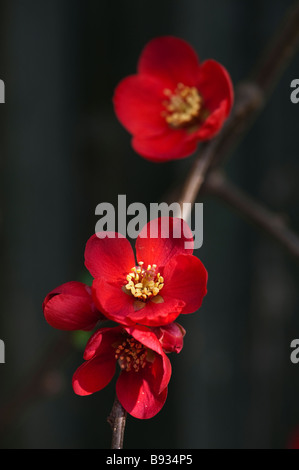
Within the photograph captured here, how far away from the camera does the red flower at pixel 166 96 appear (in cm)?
73

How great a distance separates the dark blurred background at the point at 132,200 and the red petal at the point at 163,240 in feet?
1.86

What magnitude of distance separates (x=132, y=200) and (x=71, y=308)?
672 millimetres

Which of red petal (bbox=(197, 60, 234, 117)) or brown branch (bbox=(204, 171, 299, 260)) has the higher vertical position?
red petal (bbox=(197, 60, 234, 117))

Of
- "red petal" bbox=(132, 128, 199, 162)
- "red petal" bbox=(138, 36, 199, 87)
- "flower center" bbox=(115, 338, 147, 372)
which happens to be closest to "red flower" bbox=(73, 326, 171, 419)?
"flower center" bbox=(115, 338, 147, 372)

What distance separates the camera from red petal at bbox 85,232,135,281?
51cm

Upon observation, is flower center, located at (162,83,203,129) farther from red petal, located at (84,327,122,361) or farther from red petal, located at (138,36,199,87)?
red petal, located at (84,327,122,361)

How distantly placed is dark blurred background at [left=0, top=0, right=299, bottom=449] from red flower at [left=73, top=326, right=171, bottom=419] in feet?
2.01

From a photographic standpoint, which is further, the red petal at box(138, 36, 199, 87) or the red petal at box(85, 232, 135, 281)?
the red petal at box(138, 36, 199, 87)

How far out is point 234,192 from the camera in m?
0.82

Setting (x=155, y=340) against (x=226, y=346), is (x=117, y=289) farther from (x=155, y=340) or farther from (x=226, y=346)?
(x=226, y=346)

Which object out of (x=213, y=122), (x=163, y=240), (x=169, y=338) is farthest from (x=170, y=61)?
(x=169, y=338)

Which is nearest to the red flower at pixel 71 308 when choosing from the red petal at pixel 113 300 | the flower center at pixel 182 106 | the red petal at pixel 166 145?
the red petal at pixel 113 300

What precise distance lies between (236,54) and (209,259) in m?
0.42

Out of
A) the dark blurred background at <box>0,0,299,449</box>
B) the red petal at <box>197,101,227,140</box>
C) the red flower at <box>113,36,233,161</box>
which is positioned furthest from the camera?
the dark blurred background at <box>0,0,299,449</box>
